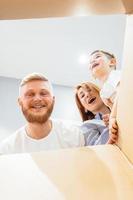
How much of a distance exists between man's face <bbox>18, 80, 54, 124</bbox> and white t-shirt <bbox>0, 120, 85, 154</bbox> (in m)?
0.09

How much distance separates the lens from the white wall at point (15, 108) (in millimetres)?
2314

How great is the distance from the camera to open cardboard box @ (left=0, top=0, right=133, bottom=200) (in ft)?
1.37

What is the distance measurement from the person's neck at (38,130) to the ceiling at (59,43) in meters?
0.99

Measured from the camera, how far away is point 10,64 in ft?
8.57

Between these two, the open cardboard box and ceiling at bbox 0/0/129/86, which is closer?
the open cardboard box

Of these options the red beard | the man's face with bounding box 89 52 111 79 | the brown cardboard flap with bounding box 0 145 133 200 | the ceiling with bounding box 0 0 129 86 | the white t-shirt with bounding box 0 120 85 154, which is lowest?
the brown cardboard flap with bounding box 0 145 133 200

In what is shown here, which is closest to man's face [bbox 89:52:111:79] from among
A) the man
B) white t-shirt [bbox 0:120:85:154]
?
the man

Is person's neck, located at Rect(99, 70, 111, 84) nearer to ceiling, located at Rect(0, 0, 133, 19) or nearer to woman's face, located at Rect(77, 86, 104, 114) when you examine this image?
woman's face, located at Rect(77, 86, 104, 114)

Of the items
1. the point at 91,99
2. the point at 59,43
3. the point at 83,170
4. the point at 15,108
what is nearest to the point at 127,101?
the point at 83,170

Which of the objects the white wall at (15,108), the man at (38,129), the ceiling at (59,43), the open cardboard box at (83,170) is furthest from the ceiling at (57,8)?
the white wall at (15,108)

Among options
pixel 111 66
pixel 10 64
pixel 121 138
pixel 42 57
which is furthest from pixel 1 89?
pixel 121 138

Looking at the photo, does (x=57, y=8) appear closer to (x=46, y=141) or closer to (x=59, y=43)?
(x=46, y=141)

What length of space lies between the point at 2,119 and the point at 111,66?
1301 mm

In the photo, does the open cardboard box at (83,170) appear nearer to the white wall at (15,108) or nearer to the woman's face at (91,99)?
the woman's face at (91,99)
